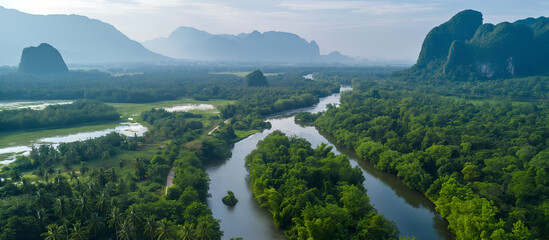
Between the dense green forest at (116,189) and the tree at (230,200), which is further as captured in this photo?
the tree at (230,200)

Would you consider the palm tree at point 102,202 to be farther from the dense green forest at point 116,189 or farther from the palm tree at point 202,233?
the palm tree at point 202,233

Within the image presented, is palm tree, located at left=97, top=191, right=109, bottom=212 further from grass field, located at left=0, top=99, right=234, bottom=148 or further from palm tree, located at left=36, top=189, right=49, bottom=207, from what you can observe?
grass field, located at left=0, top=99, right=234, bottom=148

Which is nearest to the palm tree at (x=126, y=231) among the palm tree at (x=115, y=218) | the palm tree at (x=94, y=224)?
the palm tree at (x=115, y=218)

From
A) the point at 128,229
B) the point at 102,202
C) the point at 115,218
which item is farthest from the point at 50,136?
the point at 128,229

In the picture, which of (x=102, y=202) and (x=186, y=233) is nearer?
(x=186, y=233)

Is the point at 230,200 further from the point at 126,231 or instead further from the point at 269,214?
the point at 126,231

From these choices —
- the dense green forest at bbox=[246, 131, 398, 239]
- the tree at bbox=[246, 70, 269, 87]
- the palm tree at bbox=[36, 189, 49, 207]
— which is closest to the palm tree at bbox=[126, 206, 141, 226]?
the palm tree at bbox=[36, 189, 49, 207]
